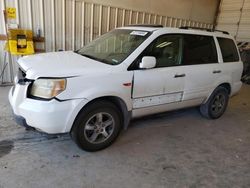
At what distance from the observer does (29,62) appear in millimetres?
2799

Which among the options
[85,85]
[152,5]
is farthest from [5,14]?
[152,5]

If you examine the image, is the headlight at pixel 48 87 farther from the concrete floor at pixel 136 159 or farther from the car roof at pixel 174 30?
the car roof at pixel 174 30

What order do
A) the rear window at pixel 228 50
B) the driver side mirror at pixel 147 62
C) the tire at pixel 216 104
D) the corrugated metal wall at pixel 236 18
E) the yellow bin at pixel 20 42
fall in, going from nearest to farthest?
the driver side mirror at pixel 147 62 → the rear window at pixel 228 50 → the tire at pixel 216 104 → the yellow bin at pixel 20 42 → the corrugated metal wall at pixel 236 18

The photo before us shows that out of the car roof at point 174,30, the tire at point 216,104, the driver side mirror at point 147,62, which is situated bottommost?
the tire at point 216,104

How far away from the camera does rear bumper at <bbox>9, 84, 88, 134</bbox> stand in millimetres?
2396

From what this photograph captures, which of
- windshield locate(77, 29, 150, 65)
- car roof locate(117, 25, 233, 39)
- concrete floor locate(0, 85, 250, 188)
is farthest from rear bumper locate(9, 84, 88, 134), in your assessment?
car roof locate(117, 25, 233, 39)

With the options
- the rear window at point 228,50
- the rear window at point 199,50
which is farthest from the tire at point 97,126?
the rear window at point 228,50

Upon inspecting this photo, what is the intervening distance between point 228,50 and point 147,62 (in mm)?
2158

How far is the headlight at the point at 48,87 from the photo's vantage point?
2422 mm

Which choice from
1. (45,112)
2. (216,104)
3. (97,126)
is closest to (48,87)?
(45,112)

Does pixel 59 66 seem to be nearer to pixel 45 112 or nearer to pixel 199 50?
pixel 45 112

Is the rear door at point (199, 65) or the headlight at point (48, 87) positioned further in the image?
the rear door at point (199, 65)

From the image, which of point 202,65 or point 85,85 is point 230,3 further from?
point 85,85

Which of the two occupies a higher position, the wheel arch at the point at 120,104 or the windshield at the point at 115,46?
the windshield at the point at 115,46
